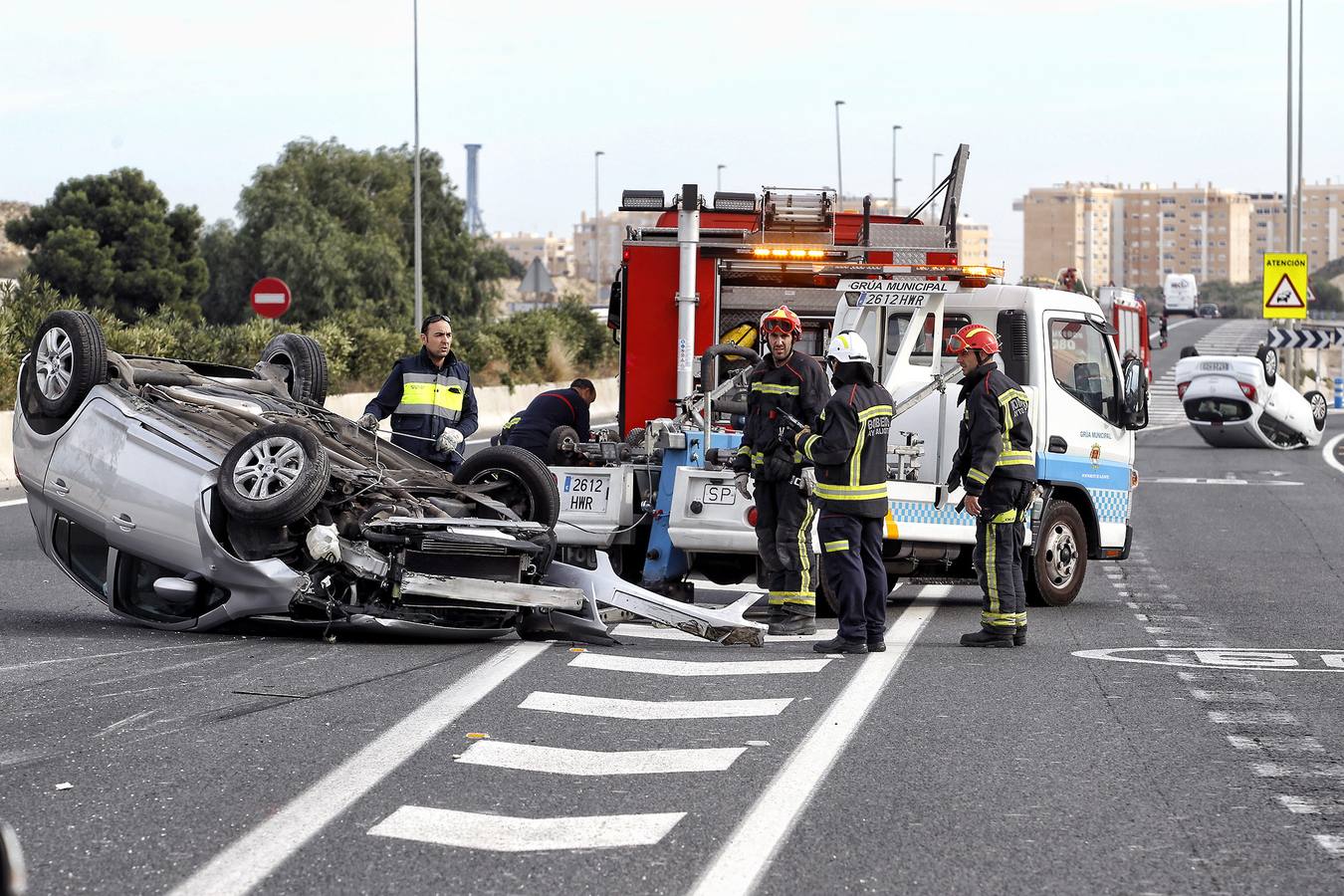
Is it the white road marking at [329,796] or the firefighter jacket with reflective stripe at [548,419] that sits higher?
the firefighter jacket with reflective stripe at [548,419]

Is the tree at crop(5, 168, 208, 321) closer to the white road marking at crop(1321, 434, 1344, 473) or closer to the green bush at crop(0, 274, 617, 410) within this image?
the green bush at crop(0, 274, 617, 410)

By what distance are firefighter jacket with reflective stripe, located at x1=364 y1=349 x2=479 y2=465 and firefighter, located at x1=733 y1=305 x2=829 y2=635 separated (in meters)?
1.99

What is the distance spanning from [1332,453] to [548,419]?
22643 mm

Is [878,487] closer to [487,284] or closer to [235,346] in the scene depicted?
[235,346]

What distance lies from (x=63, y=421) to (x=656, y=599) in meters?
3.27

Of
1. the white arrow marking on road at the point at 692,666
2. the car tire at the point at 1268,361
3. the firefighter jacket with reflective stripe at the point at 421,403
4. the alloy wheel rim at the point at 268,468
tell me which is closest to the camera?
the white arrow marking on road at the point at 692,666

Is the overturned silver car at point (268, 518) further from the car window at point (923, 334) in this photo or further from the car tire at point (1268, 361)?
the car tire at point (1268, 361)

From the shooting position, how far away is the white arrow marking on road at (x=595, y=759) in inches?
262

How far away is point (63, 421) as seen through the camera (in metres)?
9.95

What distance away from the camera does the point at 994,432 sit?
10297mm

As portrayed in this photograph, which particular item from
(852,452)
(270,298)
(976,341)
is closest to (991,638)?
(852,452)

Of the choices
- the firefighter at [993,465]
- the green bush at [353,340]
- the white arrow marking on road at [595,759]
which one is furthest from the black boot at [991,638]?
the green bush at [353,340]

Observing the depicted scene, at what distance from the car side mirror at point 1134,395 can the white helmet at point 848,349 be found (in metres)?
3.03

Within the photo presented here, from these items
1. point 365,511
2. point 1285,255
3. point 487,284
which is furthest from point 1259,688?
point 487,284
